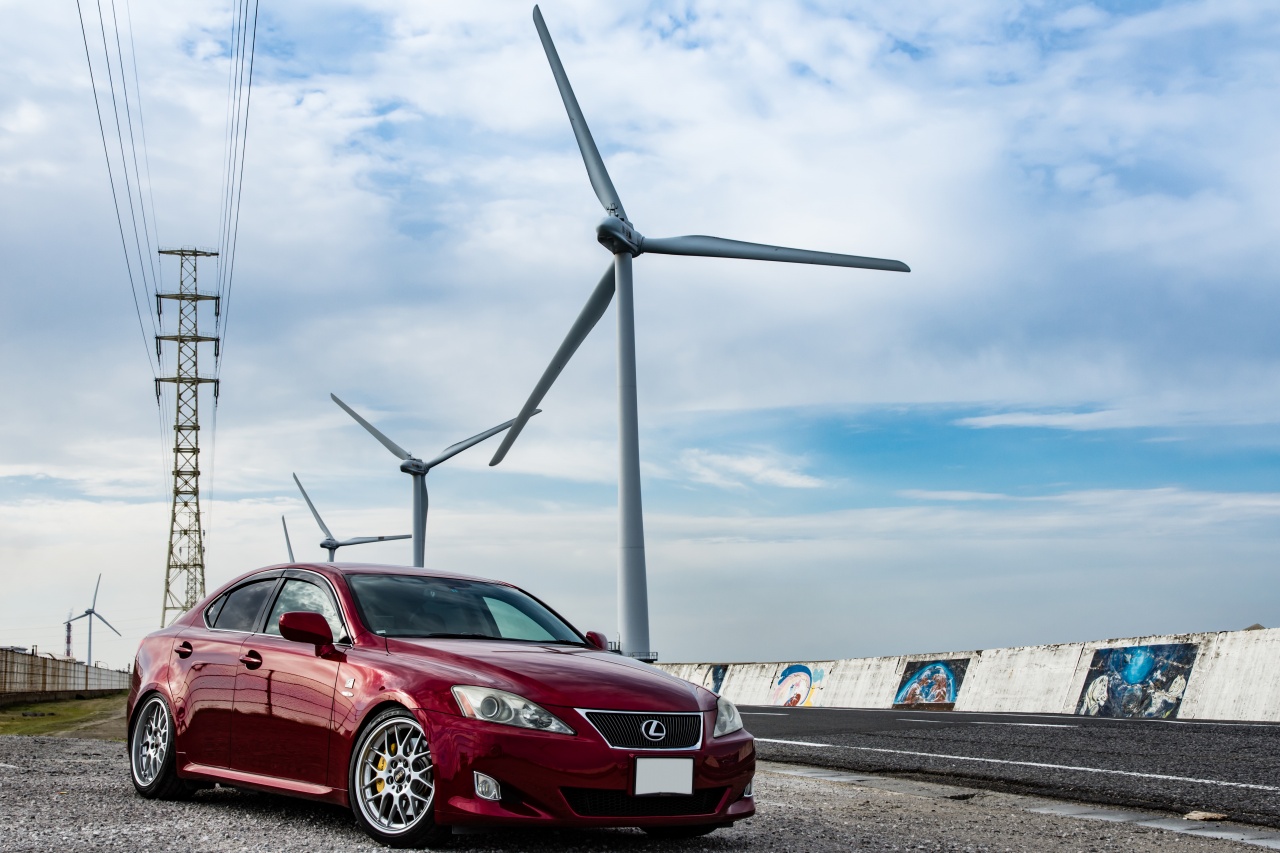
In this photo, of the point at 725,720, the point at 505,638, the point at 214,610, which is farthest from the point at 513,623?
the point at 214,610

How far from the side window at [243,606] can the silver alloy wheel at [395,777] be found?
→ 67.3 inches

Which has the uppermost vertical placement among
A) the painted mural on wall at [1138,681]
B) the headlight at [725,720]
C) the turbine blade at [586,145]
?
the turbine blade at [586,145]

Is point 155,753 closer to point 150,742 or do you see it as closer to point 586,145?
point 150,742

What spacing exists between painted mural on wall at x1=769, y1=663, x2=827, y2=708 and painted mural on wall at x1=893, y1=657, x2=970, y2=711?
8.91 feet

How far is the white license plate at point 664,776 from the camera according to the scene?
5.38 m

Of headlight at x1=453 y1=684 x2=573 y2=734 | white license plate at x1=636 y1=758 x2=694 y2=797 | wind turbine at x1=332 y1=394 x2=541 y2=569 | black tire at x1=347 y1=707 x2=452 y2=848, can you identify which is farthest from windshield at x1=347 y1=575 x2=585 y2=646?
wind turbine at x1=332 y1=394 x2=541 y2=569

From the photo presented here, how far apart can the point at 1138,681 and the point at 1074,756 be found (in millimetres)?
8854

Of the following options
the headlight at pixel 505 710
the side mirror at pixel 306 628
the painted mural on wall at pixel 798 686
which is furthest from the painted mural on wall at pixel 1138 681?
Answer: the side mirror at pixel 306 628

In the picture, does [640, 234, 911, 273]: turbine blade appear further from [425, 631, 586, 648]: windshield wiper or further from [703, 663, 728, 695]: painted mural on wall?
[425, 631, 586, 648]: windshield wiper

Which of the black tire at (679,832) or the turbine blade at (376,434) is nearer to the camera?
the black tire at (679,832)

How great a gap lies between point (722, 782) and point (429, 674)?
1.42m

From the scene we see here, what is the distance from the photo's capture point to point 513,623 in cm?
686

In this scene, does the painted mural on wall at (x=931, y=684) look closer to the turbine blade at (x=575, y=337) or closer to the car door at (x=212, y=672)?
the turbine blade at (x=575, y=337)

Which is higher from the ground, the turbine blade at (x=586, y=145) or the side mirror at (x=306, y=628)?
the turbine blade at (x=586, y=145)
